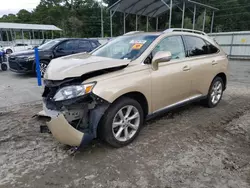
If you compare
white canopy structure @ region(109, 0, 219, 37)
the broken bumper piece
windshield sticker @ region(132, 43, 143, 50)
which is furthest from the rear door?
white canopy structure @ region(109, 0, 219, 37)

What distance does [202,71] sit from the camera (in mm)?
3947

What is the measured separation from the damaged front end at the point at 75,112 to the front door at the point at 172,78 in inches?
39.4

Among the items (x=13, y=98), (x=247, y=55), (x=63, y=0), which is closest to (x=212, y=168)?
(x=13, y=98)

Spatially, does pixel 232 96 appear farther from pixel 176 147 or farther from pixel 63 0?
pixel 63 0

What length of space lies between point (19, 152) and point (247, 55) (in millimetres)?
14932

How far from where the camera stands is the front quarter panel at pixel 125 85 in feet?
8.18

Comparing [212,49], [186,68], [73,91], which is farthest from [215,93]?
[73,91]

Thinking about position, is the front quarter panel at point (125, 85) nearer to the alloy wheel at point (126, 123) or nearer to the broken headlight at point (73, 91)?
the broken headlight at point (73, 91)

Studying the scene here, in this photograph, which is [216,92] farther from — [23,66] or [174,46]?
[23,66]

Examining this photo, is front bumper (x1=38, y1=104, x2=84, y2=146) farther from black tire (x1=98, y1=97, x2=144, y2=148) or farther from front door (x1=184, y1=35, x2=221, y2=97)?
front door (x1=184, y1=35, x2=221, y2=97)

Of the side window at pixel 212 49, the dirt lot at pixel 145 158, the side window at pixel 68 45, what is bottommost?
the dirt lot at pixel 145 158

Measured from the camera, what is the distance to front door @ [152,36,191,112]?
314 centimetres

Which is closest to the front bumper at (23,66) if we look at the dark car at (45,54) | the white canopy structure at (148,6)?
the dark car at (45,54)

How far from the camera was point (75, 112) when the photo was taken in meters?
2.52
